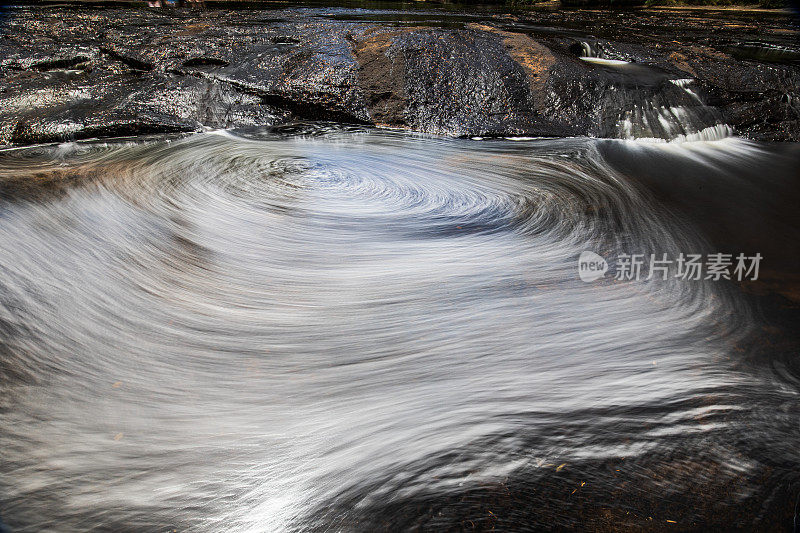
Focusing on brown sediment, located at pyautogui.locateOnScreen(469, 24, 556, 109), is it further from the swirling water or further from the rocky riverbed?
the swirling water

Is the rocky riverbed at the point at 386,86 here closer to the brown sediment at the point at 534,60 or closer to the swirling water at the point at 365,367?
the brown sediment at the point at 534,60

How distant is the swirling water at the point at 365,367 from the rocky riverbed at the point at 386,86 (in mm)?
1473

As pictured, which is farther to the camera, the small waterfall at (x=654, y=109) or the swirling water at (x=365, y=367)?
the small waterfall at (x=654, y=109)

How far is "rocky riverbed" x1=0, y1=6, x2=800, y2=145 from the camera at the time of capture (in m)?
5.43

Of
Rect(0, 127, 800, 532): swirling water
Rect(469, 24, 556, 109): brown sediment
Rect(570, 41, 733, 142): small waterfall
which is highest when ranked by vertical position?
Rect(469, 24, 556, 109): brown sediment

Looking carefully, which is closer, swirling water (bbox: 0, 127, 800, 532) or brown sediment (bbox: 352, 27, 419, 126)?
swirling water (bbox: 0, 127, 800, 532)

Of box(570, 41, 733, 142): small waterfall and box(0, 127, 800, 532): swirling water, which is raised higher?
box(570, 41, 733, 142): small waterfall

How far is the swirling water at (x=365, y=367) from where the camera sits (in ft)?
5.52

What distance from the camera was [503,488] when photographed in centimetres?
172

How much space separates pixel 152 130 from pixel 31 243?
259 centimetres

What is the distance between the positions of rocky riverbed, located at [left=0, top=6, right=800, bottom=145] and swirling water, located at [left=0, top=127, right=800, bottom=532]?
1.47 metres

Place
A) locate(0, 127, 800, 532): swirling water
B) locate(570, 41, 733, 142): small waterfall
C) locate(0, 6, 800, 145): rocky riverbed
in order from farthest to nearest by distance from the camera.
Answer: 1. locate(570, 41, 733, 142): small waterfall
2. locate(0, 6, 800, 145): rocky riverbed
3. locate(0, 127, 800, 532): swirling water

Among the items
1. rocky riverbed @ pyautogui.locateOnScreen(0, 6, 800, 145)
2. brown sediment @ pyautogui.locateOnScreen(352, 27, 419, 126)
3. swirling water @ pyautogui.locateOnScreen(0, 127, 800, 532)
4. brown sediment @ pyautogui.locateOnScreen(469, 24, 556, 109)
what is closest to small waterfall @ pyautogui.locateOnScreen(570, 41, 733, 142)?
rocky riverbed @ pyautogui.locateOnScreen(0, 6, 800, 145)

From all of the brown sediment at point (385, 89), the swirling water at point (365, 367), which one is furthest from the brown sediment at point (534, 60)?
the swirling water at point (365, 367)
